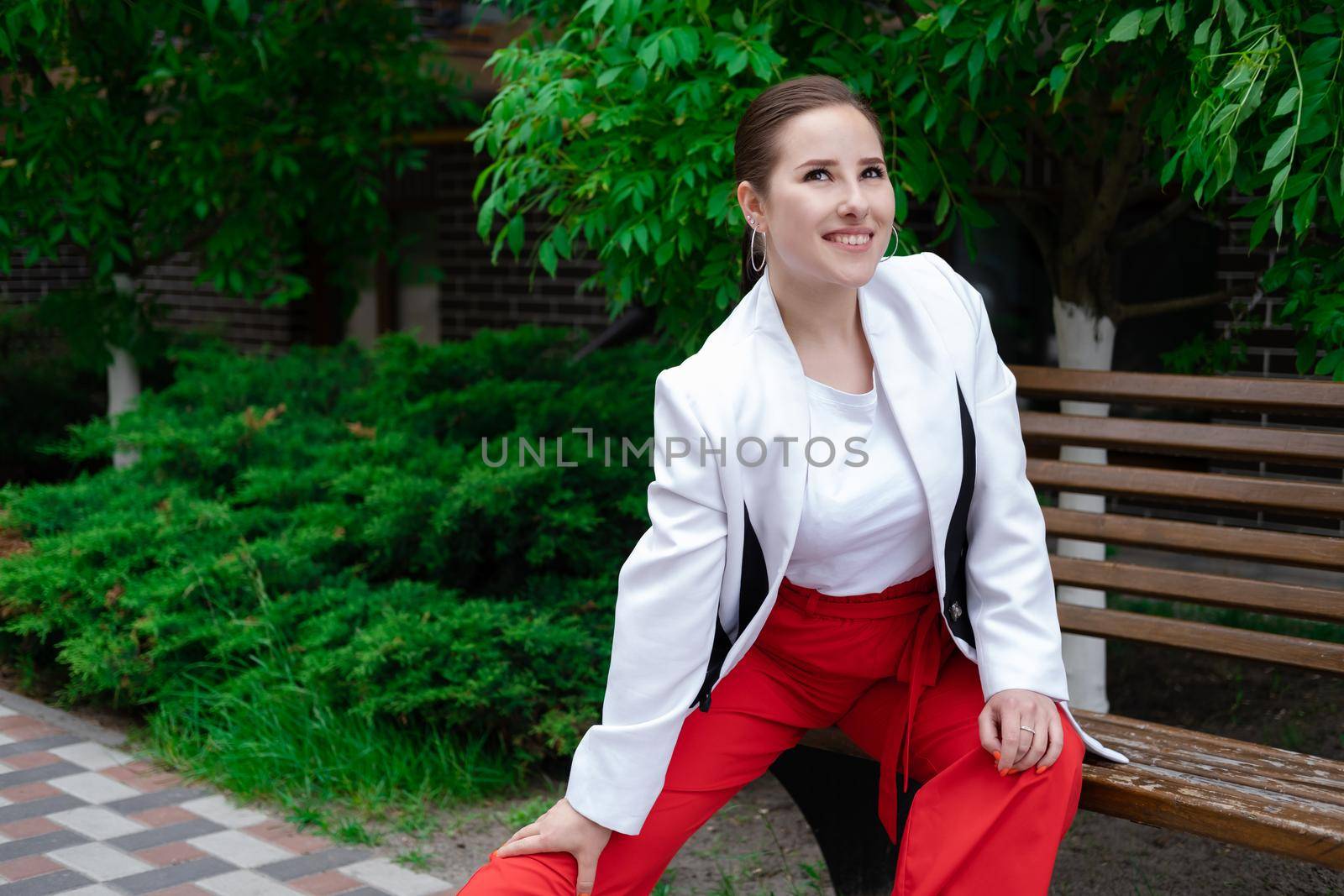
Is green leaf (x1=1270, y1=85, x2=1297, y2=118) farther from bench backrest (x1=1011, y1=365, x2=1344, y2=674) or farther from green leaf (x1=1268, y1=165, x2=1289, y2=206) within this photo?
bench backrest (x1=1011, y1=365, x2=1344, y2=674)

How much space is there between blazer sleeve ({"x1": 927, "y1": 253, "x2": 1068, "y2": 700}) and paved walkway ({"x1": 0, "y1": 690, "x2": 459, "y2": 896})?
1.61m

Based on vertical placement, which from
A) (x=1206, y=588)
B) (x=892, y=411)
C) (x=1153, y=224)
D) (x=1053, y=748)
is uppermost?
(x=1153, y=224)

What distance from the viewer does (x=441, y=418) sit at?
5133 millimetres

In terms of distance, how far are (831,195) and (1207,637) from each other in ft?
4.46

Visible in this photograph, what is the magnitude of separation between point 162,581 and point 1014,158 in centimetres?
287

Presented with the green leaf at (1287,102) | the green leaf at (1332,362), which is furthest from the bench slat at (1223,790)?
the green leaf at (1287,102)

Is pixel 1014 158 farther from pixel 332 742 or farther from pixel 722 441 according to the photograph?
pixel 332 742

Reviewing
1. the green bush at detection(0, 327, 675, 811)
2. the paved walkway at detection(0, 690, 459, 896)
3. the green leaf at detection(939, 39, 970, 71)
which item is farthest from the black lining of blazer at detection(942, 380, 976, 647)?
the green bush at detection(0, 327, 675, 811)

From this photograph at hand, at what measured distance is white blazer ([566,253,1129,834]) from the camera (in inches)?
86.3

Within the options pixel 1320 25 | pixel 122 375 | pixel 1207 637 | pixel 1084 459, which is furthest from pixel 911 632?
pixel 122 375

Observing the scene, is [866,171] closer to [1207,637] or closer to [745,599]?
[745,599]

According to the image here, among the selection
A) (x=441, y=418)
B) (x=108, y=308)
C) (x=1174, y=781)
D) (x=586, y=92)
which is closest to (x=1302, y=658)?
(x=1174, y=781)

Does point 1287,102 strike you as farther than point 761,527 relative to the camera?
Yes

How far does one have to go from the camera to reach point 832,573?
2.31m
